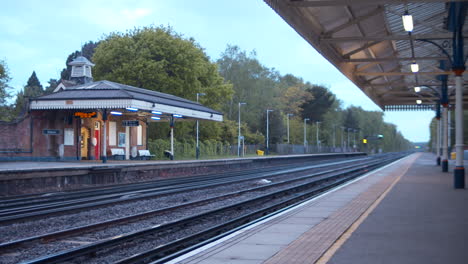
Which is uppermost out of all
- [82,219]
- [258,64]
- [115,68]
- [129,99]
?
[258,64]

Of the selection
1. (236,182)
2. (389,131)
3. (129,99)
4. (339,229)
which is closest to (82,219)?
(339,229)

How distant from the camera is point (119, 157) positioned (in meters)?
37.4

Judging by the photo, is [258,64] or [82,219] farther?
[258,64]

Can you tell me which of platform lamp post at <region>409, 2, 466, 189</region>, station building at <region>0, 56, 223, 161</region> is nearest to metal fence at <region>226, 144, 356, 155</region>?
station building at <region>0, 56, 223, 161</region>

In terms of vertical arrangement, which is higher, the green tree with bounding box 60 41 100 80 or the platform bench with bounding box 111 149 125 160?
the green tree with bounding box 60 41 100 80

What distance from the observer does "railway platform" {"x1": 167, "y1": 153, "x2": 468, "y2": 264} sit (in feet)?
24.6

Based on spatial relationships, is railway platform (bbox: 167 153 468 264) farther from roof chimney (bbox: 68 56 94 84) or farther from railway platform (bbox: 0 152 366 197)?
roof chimney (bbox: 68 56 94 84)

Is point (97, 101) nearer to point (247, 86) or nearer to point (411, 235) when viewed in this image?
point (411, 235)

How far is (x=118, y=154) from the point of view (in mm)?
37375

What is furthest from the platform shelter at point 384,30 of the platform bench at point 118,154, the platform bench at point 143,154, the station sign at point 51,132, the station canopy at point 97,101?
the platform bench at point 143,154

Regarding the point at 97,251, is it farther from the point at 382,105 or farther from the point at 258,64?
the point at 258,64

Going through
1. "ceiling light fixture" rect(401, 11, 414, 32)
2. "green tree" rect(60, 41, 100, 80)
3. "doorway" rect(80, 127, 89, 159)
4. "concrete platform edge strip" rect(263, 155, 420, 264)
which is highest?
"green tree" rect(60, 41, 100, 80)

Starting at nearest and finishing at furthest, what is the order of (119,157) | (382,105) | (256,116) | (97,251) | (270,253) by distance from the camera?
1. (270,253)
2. (97,251)
3. (119,157)
4. (382,105)
5. (256,116)

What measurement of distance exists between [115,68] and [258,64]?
41.6m
